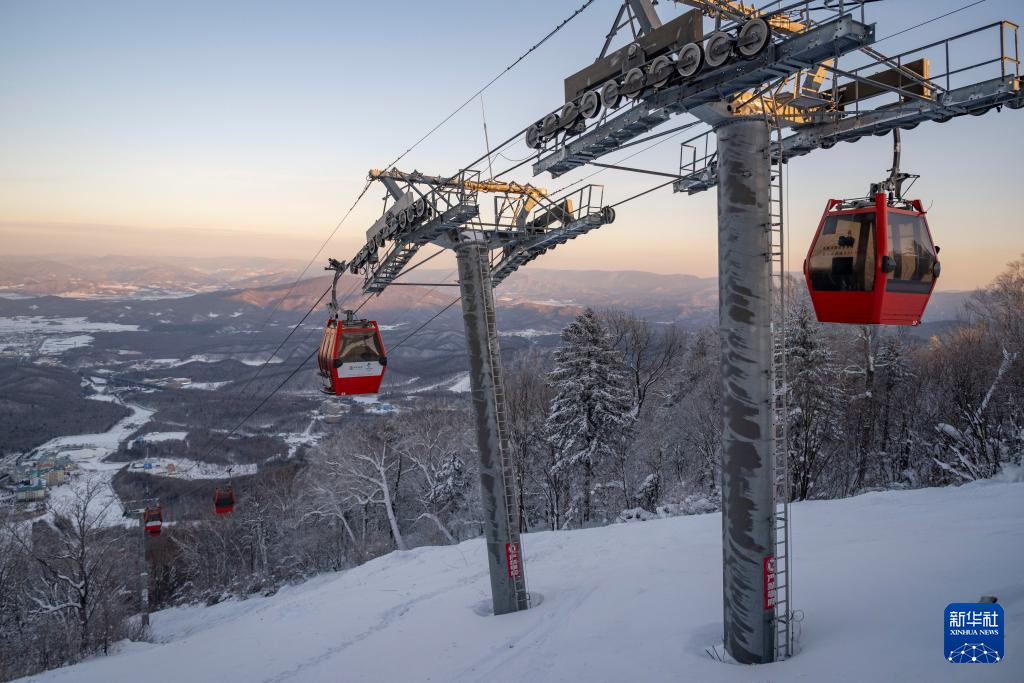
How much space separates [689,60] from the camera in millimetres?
5660

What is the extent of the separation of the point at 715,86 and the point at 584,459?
24.7 metres

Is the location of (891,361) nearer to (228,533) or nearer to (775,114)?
(775,114)

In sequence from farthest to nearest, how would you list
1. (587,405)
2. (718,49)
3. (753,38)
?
(587,405), (718,49), (753,38)

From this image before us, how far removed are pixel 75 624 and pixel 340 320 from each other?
19.4 meters

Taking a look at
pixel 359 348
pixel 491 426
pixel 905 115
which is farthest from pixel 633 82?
pixel 359 348

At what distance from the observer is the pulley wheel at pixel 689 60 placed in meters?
5.57

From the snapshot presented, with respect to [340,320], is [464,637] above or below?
below

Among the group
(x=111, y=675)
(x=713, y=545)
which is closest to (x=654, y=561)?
(x=713, y=545)

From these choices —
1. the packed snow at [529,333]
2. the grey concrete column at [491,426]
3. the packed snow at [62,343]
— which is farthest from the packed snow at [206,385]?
the grey concrete column at [491,426]

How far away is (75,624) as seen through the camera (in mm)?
22484

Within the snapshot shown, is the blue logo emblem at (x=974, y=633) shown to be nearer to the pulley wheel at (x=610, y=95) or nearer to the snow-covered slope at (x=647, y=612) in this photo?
the snow-covered slope at (x=647, y=612)

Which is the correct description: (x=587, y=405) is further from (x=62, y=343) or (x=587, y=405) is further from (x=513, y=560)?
(x=62, y=343)

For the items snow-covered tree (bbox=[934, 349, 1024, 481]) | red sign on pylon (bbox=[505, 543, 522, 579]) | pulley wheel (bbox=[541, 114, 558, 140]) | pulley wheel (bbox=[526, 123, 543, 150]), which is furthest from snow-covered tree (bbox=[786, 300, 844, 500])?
pulley wheel (bbox=[541, 114, 558, 140])

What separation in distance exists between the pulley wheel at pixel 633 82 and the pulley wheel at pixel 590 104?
0.49 meters
